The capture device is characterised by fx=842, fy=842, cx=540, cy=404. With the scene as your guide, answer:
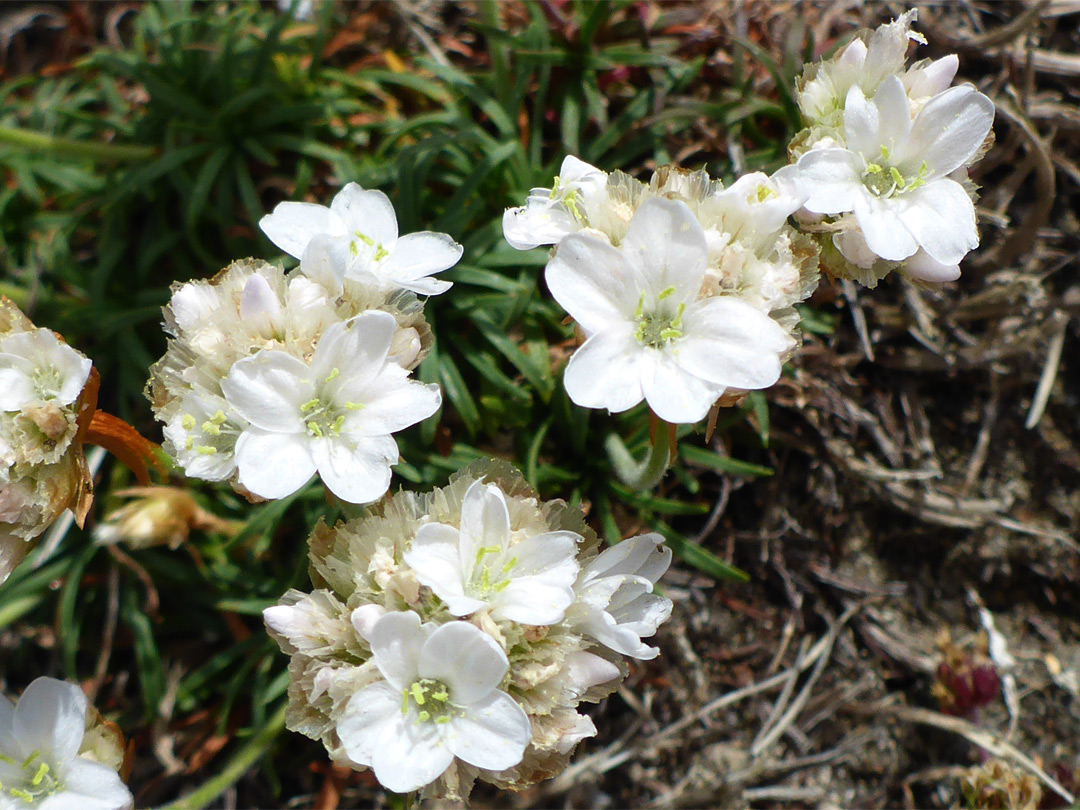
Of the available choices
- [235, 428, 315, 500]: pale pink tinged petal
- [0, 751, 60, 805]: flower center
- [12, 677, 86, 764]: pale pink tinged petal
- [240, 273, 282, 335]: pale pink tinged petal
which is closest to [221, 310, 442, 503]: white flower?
[235, 428, 315, 500]: pale pink tinged petal

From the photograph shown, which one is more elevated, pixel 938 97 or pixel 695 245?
pixel 938 97

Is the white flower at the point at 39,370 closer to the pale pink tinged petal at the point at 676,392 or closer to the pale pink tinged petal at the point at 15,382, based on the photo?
the pale pink tinged petal at the point at 15,382

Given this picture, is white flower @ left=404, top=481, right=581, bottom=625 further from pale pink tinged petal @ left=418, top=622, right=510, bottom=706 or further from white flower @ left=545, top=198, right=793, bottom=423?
white flower @ left=545, top=198, right=793, bottom=423

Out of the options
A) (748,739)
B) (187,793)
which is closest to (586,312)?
(748,739)

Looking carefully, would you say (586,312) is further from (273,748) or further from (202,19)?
(202,19)

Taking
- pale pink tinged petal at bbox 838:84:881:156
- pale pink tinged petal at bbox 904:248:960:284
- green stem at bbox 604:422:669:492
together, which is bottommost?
green stem at bbox 604:422:669:492

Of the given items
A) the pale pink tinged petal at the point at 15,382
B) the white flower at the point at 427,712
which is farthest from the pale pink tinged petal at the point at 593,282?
the pale pink tinged petal at the point at 15,382

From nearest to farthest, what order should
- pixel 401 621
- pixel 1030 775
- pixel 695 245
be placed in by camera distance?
pixel 401 621
pixel 695 245
pixel 1030 775
